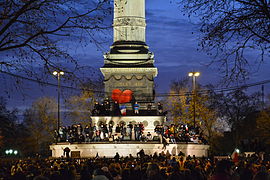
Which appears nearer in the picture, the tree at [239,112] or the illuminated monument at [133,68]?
the illuminated monument at [133,68]

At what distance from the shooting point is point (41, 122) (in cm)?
10612

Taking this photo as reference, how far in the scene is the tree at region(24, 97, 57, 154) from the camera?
342ft

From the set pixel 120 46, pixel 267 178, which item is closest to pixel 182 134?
pixel 120 46

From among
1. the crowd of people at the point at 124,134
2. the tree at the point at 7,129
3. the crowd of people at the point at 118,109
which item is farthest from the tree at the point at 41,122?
the crowd of people at the point at 124,134

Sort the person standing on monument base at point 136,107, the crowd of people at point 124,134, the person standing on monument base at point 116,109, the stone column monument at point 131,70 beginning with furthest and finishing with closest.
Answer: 1. the stone column monument at point 131,70
2. the person standing on monument base at point 116,109
3. the person standing on monument base at point 136,107
4. the crowd of people at point 124,134

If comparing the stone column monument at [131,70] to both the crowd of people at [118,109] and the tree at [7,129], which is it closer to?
the crowd of people at [118,109]

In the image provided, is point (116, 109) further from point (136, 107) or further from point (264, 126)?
point (264, 126)

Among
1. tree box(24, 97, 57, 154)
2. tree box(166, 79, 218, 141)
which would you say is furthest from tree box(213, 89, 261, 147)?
tree box(24, 97, 57, 154)

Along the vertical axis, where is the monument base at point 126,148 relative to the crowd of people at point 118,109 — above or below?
below

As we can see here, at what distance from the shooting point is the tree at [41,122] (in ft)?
342

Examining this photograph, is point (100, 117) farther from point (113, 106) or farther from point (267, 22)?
point (267, 22)

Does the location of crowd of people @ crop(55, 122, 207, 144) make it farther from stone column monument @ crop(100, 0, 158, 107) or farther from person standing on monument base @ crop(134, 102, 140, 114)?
stone column monument @ crop(100, 0, 158, 107)

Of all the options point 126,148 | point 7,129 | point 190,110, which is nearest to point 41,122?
point 7,129

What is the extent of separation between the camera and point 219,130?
108 metres
